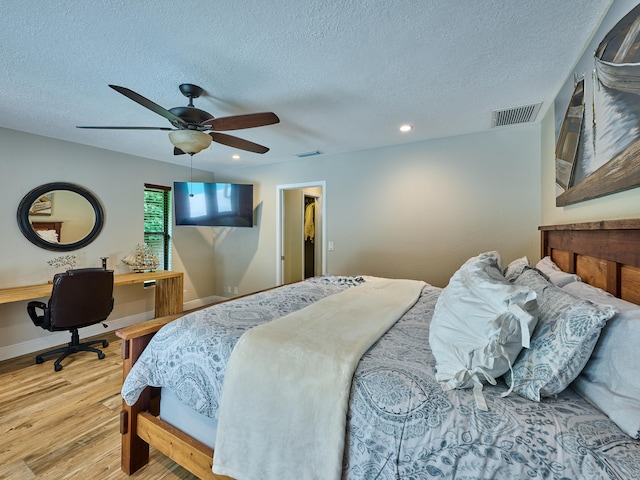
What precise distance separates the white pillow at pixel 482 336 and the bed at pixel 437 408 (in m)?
0.04

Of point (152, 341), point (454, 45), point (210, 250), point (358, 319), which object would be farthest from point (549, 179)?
point (210, 250)

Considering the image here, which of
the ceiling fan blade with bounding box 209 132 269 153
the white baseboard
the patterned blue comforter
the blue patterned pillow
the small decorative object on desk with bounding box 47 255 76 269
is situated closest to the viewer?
the patterned blue comforter

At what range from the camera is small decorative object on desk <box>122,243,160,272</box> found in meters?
3.92

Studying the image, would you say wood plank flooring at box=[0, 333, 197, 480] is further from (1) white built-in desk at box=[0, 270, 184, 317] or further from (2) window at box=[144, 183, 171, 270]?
(2) window at box=[144, 183, 171, 270]

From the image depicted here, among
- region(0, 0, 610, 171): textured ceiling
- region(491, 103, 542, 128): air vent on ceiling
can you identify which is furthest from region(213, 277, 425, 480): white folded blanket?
region(491, 103, 542, 128): air vent on ceiling

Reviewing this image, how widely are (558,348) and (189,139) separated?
236cm

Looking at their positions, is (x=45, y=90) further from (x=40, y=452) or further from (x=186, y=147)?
(x=40, y=452)

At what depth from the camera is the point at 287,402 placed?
109cm

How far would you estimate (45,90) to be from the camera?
2.14 metres

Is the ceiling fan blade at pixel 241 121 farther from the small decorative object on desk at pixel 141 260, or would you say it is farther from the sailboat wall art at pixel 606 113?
the small decorative object on desk at pixel 141 260

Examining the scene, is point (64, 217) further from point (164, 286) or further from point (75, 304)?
point (164, 286)

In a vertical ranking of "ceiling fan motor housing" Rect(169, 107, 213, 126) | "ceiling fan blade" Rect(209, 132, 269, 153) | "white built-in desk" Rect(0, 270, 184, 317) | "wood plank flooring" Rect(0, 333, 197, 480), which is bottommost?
"wood plank flooring" Rect(0, 333, 197, 480)

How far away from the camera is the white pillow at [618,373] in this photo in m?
0.73

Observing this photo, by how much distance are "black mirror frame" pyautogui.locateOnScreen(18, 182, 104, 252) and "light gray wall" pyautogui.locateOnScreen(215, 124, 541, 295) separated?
2350mm
